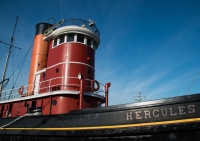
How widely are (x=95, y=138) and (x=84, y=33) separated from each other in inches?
263

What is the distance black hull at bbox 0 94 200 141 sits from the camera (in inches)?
180

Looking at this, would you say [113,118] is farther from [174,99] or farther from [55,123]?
[55,123]

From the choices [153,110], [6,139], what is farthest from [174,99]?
[6,139]

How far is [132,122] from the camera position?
5172 millimetres

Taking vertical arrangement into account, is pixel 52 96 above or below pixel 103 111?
above

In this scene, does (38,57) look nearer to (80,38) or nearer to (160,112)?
(80,38)

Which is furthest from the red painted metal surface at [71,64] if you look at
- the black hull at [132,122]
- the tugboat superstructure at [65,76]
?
the black hull at [132,122]

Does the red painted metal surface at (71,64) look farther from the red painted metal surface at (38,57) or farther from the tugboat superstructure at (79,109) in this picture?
the red painted metal surface at (38,57)

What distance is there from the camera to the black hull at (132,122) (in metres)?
4.57

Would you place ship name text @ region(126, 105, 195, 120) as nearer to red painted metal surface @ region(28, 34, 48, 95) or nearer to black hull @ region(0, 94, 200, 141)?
black hull @ region(0, 94, 200, 141)

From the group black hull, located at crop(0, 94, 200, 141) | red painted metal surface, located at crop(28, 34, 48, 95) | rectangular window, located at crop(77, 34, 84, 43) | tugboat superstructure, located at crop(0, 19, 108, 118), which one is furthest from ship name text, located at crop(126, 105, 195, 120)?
red painted metal surface, located at crop(28, 34, 48, 95)

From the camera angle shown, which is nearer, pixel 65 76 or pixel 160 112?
pixel 160 112

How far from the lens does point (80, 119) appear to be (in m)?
6.11

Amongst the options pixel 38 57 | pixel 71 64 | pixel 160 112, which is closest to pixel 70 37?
pixel 71 64
